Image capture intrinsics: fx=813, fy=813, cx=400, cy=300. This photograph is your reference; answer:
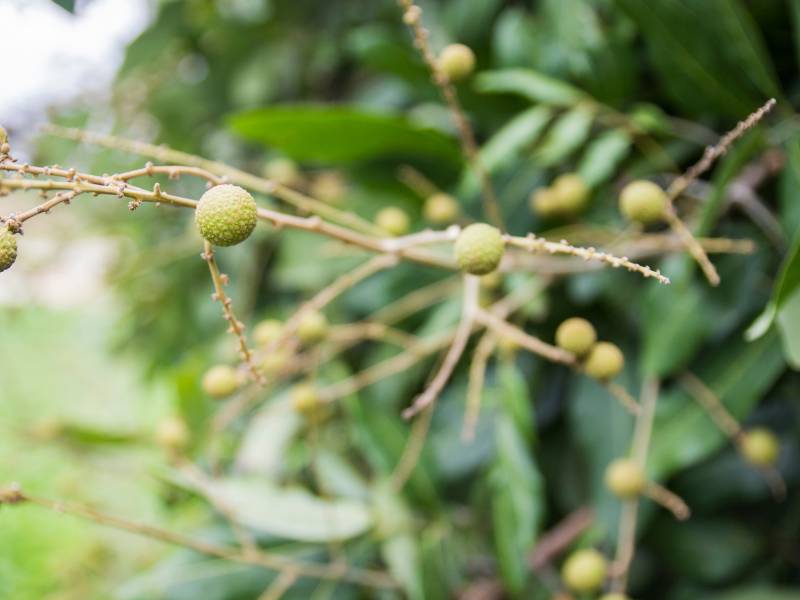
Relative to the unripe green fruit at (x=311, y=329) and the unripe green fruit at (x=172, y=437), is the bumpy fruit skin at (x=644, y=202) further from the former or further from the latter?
the unripe green fruit at (x=172, y=437)

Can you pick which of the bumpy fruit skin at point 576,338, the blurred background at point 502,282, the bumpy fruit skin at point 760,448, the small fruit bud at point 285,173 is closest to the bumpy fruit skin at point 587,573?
the blurred background at point 502,282

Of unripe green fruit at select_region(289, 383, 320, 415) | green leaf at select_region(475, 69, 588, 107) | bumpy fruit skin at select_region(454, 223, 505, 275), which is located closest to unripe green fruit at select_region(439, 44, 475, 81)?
green leaf at select_region(475, 69, 588, 107)

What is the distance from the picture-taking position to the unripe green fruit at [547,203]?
87cm

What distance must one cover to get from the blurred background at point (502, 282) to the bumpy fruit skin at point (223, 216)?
228mm

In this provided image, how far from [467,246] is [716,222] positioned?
46cm

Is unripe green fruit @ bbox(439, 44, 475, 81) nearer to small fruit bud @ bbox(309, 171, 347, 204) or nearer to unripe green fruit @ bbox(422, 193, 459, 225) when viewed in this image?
unripe green fruit @ bbox(422, 193, 459, 225)

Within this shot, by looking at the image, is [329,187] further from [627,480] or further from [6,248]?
[6,248]

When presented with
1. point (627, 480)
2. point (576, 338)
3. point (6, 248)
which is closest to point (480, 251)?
point (576, 338)

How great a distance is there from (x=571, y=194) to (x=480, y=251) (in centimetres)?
39

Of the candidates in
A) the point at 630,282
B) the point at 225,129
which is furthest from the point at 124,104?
the point at 630,282

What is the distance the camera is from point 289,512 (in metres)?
0.96

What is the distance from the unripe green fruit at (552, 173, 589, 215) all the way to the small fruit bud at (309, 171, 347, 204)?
17.1 inches

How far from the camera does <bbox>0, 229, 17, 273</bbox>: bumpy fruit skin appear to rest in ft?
1.24

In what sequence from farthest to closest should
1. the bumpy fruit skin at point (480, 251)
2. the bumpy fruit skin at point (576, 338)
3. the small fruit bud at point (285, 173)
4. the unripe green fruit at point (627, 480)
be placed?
the small fruit bud at point (285, 173) < the unripe green fruit at point (627, 480) < the bumpy fruit skin at point (576, 338) < the bumpy fruit skin at point (480, 251)
